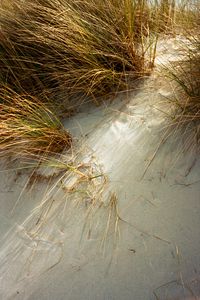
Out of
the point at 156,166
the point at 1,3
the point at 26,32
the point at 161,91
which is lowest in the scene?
the point at 156,166

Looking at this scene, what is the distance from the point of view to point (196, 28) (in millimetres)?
2299

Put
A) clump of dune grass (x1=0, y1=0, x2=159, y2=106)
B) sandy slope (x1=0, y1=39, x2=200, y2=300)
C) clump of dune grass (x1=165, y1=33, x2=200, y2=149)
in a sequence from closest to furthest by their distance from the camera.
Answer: sandy slope (x1=0, y1=39, x2=200, y2=300)
clump of dune grass (x1=165, y1=33, x2=200, y2=149)
clump of dune grass (x1=0, y1=0, x2=159, y2=106)

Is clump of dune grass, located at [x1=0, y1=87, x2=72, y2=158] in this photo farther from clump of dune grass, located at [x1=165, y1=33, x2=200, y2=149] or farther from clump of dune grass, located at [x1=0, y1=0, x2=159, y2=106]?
clump of dune grass, located at [x1=165, y1=33, x2=200, y2=149]

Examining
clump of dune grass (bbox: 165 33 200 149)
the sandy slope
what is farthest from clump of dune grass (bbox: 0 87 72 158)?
clump of dune grass (bbox: 165 33 200 149)

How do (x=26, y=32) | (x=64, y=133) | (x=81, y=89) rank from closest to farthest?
(x=64, y=133), (x=81, y=89), (x=26, y=32)

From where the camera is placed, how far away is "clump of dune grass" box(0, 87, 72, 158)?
6.50 ft

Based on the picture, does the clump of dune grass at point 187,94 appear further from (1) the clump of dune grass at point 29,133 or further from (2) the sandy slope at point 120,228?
(1) the clump of dune grass at point 29,133

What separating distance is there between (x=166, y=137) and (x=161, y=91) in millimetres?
335

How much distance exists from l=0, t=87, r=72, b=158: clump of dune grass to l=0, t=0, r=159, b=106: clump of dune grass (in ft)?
0.65

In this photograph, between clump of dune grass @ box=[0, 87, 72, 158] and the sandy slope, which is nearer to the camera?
the sandy slope

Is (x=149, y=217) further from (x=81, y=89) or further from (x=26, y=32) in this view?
(x=26, y=32)

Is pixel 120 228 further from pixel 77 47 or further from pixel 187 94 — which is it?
pixel 77 47

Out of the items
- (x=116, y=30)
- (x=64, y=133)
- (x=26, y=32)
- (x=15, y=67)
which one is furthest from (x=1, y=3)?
(x=64, y=133)

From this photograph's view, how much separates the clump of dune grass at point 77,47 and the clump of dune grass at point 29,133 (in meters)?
0.20
